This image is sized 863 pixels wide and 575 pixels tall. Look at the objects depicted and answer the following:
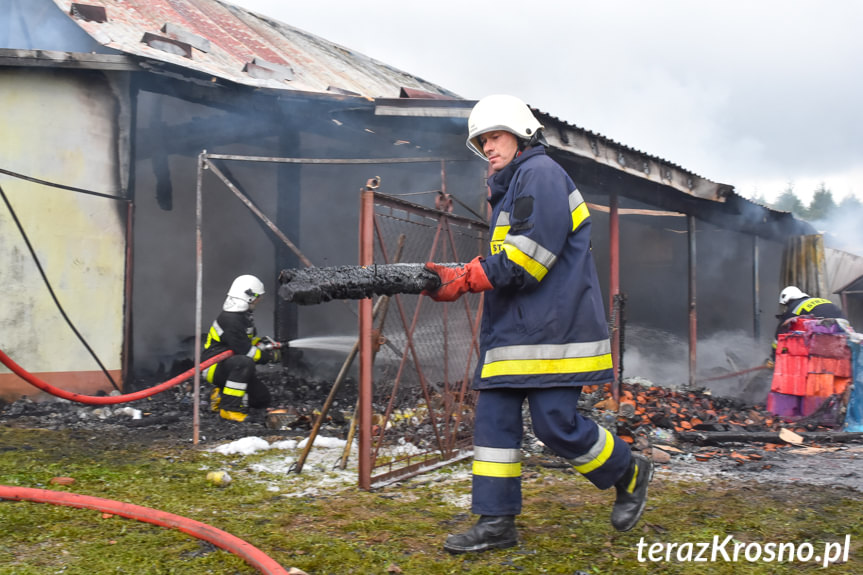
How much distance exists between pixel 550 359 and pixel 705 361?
42.6 feet

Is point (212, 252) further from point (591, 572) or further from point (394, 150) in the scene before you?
point (591, 572)

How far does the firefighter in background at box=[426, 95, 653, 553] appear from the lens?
9.52 ft

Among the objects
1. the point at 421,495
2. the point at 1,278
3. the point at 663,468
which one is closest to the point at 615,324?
the point at 663,468

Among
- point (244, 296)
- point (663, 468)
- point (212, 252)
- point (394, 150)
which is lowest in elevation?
point (663, 468)

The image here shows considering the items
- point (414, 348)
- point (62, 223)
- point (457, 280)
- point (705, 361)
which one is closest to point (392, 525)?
point (457, 280)

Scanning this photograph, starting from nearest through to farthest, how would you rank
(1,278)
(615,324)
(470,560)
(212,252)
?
(470,560), (1,278), (615,324), (212,252)

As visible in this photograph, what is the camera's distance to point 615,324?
7984 millimetres

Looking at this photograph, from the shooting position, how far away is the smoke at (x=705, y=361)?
11953 mm

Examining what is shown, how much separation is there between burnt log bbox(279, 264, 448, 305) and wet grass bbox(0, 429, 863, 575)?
42.3 inches

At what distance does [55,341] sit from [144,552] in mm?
5362

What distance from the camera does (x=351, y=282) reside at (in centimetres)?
275

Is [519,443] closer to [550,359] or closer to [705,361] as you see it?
[550,359]

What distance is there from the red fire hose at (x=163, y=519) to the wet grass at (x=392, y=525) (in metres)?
0.04

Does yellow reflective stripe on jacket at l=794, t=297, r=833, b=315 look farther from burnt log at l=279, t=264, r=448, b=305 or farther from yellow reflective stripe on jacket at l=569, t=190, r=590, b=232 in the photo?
burnt log at l=279, t=264, r=448, b=305
